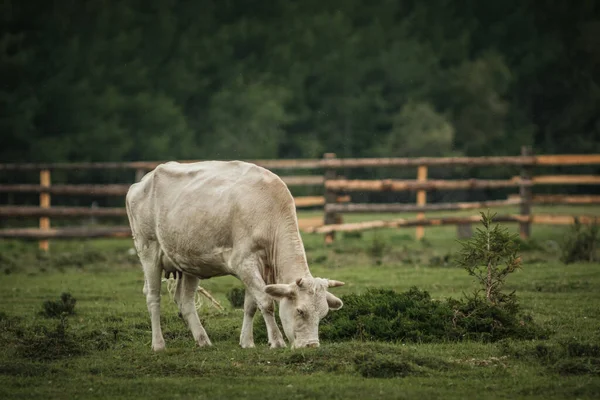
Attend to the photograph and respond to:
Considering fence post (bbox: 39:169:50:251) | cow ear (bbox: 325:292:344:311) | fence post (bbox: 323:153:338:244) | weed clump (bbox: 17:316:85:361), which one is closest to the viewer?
weed clump (bbox: 17:316:85:361)

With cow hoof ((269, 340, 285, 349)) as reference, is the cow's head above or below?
above

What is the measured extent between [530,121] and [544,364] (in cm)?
5602

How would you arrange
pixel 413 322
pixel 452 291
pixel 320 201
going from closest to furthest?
1. pixel 413 322
2. pixel 452 291
3. pixel 320 201

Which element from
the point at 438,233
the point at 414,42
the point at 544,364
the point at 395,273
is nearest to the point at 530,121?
the point at 414,42

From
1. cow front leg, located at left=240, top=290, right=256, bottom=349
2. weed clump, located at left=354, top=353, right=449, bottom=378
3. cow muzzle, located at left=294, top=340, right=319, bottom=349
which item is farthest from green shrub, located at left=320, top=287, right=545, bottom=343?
weed clump, located at left=354, top=353, right=449, bottom=378

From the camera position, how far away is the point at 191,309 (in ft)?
35.2

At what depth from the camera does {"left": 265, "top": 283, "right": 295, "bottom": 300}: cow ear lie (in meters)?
9.50

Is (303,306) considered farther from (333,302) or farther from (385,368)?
(385,368)

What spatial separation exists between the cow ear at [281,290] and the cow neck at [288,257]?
1.13ft

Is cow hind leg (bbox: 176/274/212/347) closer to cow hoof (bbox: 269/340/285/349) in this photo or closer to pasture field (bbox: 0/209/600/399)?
pasture field (bbox: 0/209/600/399)

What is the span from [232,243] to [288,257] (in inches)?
23.7

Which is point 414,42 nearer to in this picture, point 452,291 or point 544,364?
point 452,291

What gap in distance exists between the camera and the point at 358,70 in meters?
61.9

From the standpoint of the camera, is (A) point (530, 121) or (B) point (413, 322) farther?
(A) point (530, 121)
